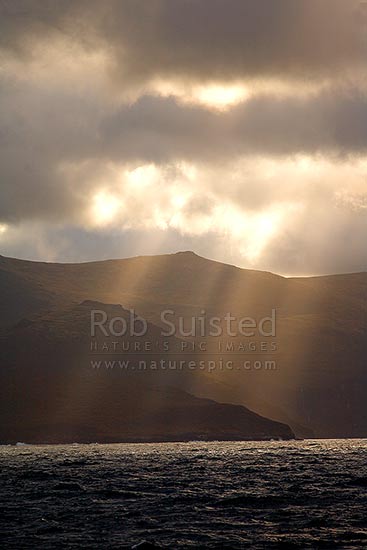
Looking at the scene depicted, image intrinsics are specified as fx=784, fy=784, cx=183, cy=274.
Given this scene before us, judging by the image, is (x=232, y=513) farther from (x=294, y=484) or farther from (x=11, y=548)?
(x=294, y=484)

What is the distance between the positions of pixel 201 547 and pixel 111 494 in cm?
2801

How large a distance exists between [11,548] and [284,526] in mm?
14651

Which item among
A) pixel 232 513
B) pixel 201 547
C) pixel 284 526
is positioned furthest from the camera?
pixel 232 513

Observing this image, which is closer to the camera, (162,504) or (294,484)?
(162,504)

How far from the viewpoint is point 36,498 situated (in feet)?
197

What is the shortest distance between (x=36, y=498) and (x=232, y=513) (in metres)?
18.5

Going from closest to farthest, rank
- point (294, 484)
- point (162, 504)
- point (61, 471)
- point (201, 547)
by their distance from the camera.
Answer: point (201, 547) → point (162, 504) → point (294, 484) → point (61, 471)

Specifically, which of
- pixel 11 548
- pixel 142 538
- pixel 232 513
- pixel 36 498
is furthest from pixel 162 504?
pixel 11 548

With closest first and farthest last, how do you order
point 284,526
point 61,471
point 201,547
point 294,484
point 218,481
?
point 201,547, point 284,526, point 294,484, point 218,481, point 61,471

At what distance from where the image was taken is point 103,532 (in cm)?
4056

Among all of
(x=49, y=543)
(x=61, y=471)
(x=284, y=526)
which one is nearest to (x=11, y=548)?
(x=49, y=543)

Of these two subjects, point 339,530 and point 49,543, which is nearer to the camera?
point 49,543

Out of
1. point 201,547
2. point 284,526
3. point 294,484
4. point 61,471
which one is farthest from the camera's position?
point 61,471

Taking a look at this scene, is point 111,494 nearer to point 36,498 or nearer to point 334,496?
point 36,498
